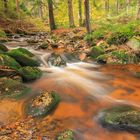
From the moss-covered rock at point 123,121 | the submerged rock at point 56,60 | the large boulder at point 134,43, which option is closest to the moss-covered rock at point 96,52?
the large boulder at point 134,43

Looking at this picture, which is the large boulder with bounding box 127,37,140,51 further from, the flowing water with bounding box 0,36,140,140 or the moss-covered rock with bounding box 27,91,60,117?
the moss-covered rock with bounding box 27,91,60,117

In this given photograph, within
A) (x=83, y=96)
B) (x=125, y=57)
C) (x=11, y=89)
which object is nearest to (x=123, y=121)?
(x=83, y=96)

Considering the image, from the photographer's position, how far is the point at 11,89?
23.7ft

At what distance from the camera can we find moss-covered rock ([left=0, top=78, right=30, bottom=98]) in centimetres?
702

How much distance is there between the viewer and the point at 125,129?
5.45 m

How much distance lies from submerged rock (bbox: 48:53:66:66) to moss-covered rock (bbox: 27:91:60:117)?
4290mm

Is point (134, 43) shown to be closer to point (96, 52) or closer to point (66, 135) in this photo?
point (96, 52)

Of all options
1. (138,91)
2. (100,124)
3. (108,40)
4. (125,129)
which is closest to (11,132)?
(100,124)

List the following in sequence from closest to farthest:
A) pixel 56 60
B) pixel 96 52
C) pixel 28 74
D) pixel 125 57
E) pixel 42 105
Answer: pixel 42 105, pixel 28 74, pixel 56 60, pixel 125 57, pixel 96 52

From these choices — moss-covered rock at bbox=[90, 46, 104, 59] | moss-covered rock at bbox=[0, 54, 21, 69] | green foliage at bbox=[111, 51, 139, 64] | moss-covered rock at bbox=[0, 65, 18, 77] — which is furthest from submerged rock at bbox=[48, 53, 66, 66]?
moss-covered rock at bbox=[0, 65, 18, 77]

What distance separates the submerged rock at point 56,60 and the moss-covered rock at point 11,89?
3368 mm

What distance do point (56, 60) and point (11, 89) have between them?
4064mm

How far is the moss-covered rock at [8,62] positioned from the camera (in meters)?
8.52

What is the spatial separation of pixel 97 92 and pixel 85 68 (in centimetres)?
313
